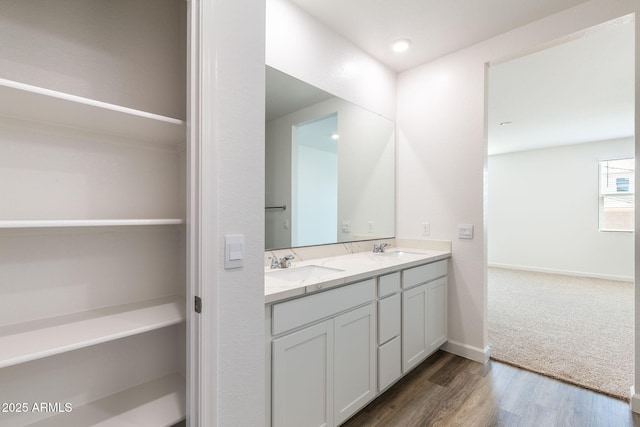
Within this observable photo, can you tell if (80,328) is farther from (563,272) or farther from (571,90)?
(563,272)

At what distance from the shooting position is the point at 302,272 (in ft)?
6.10

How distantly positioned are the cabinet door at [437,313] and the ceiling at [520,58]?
1980 millimetres

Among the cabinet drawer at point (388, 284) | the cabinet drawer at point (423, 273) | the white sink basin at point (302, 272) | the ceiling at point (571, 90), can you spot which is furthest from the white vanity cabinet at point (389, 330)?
the ceiling at point (571, 90)

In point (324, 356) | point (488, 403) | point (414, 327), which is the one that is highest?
point (324, 356)

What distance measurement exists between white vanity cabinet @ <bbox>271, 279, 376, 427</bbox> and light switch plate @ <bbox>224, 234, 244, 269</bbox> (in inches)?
11.5

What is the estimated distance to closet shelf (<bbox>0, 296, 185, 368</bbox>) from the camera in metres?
0.87

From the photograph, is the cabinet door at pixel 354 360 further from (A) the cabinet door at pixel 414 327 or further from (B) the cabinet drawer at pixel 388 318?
(A) the cabinet door at pixel 414 327

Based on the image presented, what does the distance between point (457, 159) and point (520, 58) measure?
1125 millimetres

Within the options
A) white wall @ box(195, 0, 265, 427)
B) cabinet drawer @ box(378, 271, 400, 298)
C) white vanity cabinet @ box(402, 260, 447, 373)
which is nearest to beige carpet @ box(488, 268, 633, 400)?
white vanity cabinet @ box(402, 260, 447, 373)

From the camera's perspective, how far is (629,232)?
5094 millimetres

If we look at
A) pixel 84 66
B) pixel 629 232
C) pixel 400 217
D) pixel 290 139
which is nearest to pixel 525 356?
pixel 400 217

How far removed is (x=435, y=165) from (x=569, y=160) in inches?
188

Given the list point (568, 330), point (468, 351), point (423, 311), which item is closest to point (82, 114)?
point (423, 311)

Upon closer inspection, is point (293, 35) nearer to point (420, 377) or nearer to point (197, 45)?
point (197, 45)
